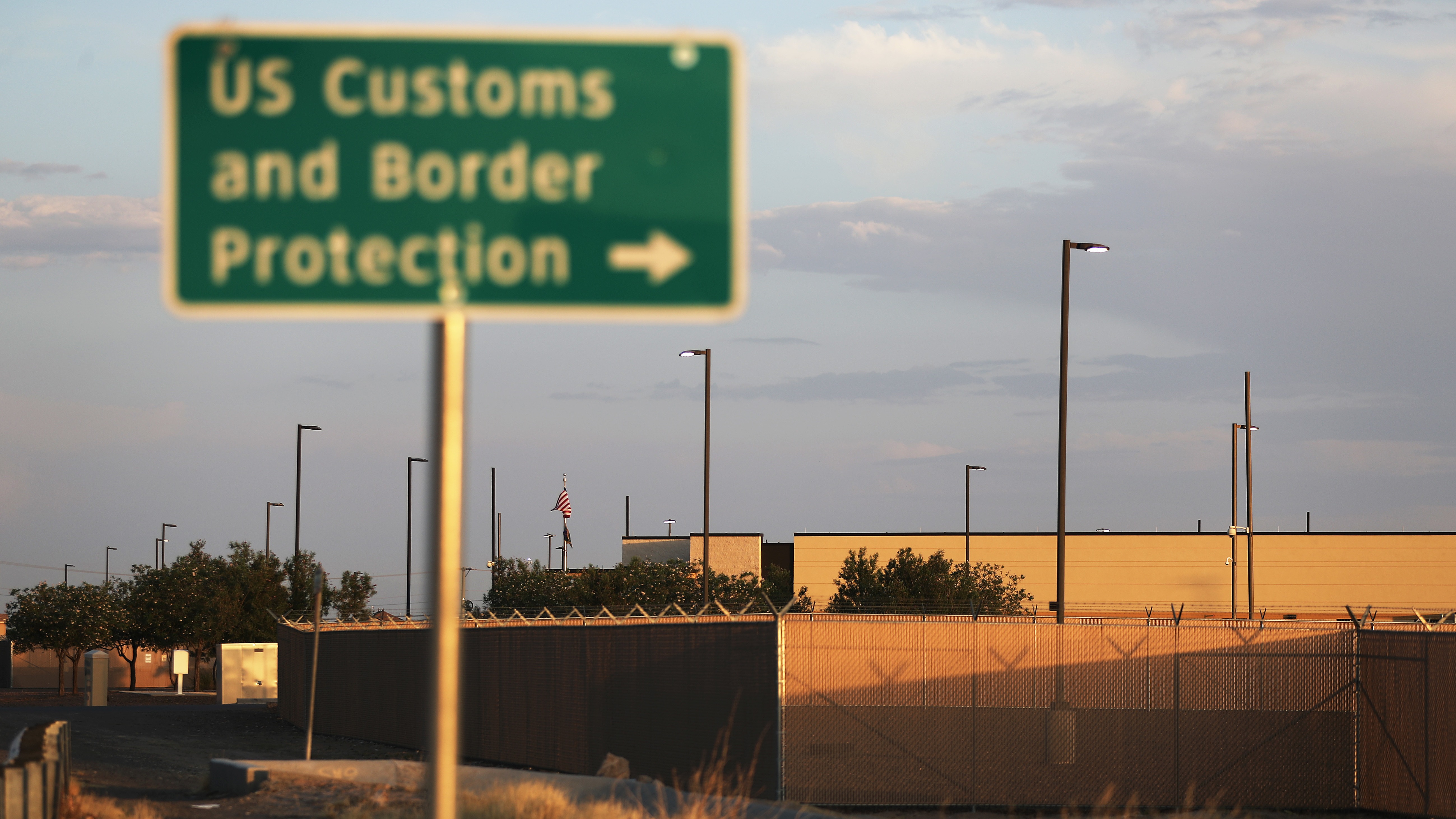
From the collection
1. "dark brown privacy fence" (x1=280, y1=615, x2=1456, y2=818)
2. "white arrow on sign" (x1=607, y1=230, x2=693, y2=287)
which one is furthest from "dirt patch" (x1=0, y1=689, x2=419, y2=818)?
"white arrow on sign" (x1=607, y1=230, x2=693, y2=287)

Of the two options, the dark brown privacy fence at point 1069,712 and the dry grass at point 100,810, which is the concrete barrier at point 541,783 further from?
the dry grass at point 100,810

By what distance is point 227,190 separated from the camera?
3.75 meters

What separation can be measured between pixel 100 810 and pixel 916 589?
1549 inches

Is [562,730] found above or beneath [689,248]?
beneath

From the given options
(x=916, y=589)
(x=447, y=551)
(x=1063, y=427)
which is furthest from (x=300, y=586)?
(x=447, y=551)

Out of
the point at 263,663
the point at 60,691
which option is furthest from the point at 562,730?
the point at 60,691

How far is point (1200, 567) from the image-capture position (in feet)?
248

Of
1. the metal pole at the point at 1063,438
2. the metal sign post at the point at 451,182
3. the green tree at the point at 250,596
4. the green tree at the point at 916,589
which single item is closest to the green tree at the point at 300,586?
the green tree at the point at 250,596

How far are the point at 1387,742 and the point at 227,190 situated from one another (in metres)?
19.0

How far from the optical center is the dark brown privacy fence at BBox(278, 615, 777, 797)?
19.8 m

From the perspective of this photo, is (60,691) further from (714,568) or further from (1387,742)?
(1387,742)

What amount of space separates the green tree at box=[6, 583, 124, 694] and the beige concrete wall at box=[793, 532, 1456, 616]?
35757mm

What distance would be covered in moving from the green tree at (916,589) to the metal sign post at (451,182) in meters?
45.5

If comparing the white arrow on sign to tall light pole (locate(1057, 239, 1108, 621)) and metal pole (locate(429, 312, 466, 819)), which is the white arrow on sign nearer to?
metal pole (locate(429, 312, 466, 819))
